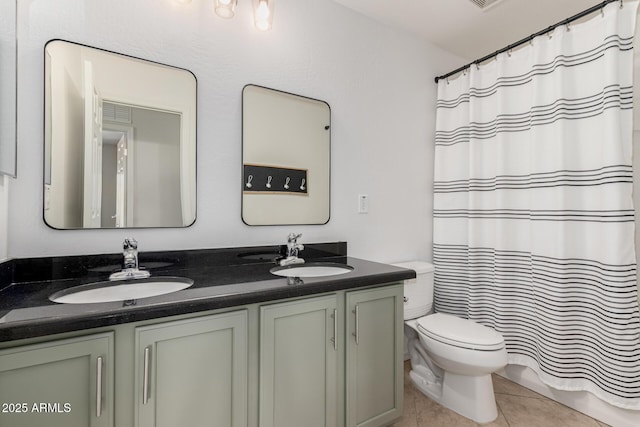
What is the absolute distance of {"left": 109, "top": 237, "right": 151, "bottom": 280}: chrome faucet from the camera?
1.28 metres

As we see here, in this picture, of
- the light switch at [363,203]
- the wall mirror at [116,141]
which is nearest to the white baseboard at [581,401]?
the light switch at [363,203]

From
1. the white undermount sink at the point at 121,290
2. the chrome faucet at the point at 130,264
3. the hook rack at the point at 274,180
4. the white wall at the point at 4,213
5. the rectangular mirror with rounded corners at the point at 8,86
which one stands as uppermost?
the rectangular mirror with rounded corners at the point at 8,86

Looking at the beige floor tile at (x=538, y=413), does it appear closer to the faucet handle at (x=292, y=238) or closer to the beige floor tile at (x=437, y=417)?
the beige floor tile at (x=437, y=417)

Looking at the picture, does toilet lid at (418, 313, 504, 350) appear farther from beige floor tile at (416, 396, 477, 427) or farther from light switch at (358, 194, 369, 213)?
light switch at (358, 194, 369, 213)

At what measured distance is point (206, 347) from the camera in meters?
1.06

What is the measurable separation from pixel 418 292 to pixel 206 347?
4.90 ft

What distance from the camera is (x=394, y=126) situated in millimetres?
2266

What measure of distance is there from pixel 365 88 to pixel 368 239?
1.03m

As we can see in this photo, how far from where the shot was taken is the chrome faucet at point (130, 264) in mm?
1278

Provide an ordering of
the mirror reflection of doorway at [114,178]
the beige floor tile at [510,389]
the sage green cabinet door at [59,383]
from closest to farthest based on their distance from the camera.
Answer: the sage green cabinet door at [59,383] → the mirror reflection of doorway at [114,178] → the beige floor tile at [510,389]

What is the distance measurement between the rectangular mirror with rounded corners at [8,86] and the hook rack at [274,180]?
902 mm

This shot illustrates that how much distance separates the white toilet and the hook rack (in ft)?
3.23

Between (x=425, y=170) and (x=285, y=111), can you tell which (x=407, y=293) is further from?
(x=285, y=111)

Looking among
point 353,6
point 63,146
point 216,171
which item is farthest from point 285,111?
point 63,146
